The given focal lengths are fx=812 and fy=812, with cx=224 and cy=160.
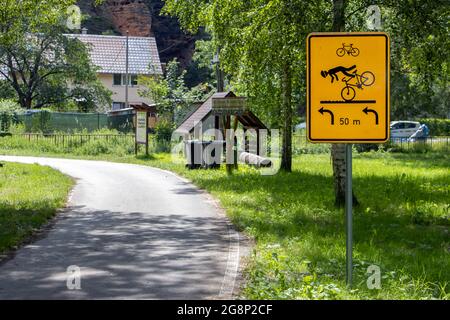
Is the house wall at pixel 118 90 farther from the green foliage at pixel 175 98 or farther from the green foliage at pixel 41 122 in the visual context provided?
the green foliage at pixel 175 98

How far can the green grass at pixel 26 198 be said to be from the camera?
13424mm

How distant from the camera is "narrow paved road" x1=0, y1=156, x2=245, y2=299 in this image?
9.13 m

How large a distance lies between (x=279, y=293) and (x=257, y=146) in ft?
83.3

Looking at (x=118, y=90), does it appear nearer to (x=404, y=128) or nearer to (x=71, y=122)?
(x=71, y=122)

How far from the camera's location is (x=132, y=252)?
1180 cm

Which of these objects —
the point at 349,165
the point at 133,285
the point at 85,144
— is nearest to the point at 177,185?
the point at 133,285

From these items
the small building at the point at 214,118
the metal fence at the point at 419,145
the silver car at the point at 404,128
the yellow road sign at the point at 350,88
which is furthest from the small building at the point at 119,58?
the yellow road sign at the point at 350,88

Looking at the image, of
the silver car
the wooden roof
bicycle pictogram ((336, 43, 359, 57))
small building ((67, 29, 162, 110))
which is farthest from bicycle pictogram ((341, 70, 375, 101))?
small building ((67, 29, 162, 110))

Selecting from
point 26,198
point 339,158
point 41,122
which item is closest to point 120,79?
point 41,122

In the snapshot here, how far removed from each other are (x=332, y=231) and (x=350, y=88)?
660cm

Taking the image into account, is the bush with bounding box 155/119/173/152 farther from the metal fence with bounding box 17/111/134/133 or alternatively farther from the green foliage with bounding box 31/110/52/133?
the green foliage with bounding box 31/110/52/133

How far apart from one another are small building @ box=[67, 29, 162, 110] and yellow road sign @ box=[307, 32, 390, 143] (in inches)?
2850

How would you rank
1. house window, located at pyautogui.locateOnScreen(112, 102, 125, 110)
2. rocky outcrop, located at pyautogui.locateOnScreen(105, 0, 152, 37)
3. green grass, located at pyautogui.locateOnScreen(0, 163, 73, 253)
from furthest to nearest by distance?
rocky outcrop, located at pyautogui.locateOnScreen(105, 0, 152, 37), house window, located at pyautogui.locateOnScreen(112, 102, 125, 110), green grass, located at pyautogui.locateOnScreen(0, 163, 73, 253)

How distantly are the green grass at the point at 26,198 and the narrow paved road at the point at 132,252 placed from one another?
33 cm
